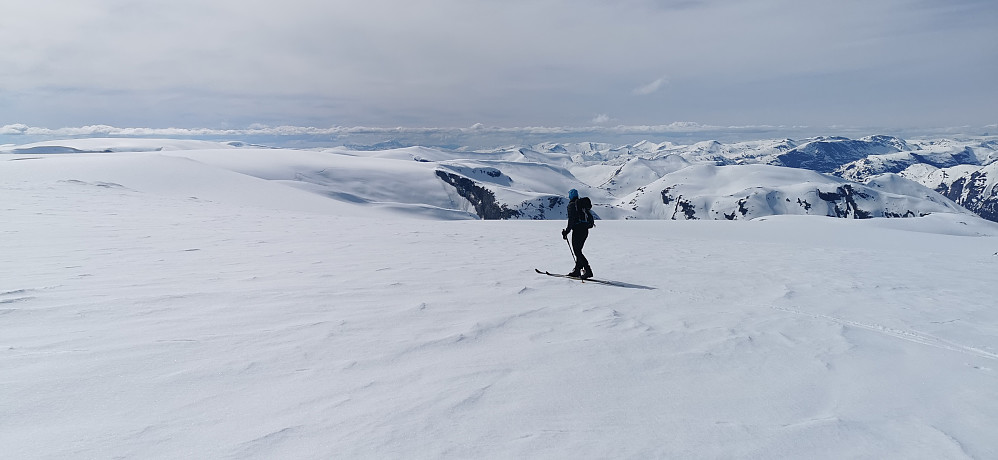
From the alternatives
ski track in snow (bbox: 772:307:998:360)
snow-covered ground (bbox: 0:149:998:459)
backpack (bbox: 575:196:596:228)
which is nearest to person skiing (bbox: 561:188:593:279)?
backpack (bbox: 575:196:596:228)

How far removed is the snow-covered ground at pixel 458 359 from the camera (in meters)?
4.01

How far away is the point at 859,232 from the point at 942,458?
123 feet

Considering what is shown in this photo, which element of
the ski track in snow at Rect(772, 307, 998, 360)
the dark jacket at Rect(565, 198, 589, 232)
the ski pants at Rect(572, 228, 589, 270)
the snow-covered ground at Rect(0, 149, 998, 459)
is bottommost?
the ski track in snow at Rect(772, 307, 998, 360)

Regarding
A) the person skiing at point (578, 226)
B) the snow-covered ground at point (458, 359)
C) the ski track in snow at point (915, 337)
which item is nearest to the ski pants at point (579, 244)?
the person skiing at point (578, 226)

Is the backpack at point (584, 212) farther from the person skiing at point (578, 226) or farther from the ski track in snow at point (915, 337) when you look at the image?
the ski track in snow at point (915, 337)

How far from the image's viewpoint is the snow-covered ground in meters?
4.01

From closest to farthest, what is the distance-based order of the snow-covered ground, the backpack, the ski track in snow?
1. the snow-covered ground
2. the ski track in snow
3. the backpack

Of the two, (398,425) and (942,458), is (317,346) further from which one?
(942,458)

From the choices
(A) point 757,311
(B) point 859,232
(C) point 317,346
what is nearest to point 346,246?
(C) point 317,346

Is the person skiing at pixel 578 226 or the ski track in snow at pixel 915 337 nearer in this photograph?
the ski track in snow at pixel 915 337

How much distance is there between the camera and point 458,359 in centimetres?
583

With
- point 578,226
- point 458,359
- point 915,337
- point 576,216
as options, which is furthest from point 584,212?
point 458,359

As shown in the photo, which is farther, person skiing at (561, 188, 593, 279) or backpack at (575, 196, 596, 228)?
backpack at (575, 196, 596, 228)

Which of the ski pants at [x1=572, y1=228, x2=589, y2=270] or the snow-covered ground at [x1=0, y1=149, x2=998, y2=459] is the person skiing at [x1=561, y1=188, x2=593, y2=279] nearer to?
the ski pants at [x1=572, y1=228, x2=589, y2=270]
